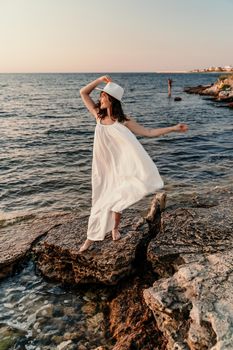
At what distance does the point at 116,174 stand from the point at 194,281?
2.06m

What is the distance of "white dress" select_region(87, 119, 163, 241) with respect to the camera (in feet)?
16.5

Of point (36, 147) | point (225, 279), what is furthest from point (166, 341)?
point (36, 147)

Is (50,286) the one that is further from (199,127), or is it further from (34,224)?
(199,127)

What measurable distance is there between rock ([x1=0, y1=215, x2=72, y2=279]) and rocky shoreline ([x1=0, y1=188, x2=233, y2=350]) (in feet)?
0.06

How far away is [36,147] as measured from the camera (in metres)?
19.2

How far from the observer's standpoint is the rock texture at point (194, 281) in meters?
3.37

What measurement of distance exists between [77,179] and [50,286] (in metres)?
7.22

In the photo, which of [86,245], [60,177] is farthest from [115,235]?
[60,177]

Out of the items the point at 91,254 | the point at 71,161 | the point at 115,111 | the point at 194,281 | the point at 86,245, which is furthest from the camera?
the point at 71,161

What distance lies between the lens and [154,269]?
203 inches

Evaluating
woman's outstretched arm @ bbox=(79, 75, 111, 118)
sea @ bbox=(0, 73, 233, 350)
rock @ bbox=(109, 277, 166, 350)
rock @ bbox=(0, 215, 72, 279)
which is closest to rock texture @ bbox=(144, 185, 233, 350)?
rock @ bbox=(109, 277, 166, 350)

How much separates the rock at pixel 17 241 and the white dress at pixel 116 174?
1684 mm

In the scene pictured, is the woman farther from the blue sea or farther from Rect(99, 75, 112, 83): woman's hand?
the blue sea

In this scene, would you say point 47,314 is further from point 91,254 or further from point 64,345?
point 91,254
